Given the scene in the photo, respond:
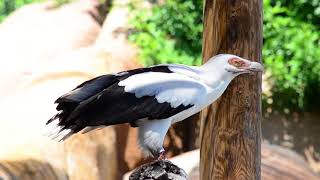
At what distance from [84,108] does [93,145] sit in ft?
5.85

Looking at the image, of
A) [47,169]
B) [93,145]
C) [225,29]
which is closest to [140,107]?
[225,29]

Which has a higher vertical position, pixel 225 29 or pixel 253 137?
pixel 225 29

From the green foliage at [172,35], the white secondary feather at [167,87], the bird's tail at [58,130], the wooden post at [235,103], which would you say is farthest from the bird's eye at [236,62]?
the green foliage at [172,35]

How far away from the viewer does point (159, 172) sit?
1.39 m

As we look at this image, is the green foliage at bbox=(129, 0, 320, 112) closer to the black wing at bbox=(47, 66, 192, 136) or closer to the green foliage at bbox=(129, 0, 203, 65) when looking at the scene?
the green foliage at bbox=(129, 0, 203, 65)

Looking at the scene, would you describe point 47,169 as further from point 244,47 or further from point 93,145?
point 244,47

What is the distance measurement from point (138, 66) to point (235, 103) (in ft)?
6.02

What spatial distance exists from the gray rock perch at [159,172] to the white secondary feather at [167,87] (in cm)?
17

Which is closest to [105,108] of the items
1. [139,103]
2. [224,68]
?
[139,103]

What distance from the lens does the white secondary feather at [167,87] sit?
150cm

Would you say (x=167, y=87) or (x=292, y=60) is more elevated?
(x=167, y=87)

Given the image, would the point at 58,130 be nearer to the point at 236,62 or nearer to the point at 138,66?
the point at 236,62

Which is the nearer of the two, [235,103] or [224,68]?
[224,68]

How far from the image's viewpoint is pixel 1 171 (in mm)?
2311
